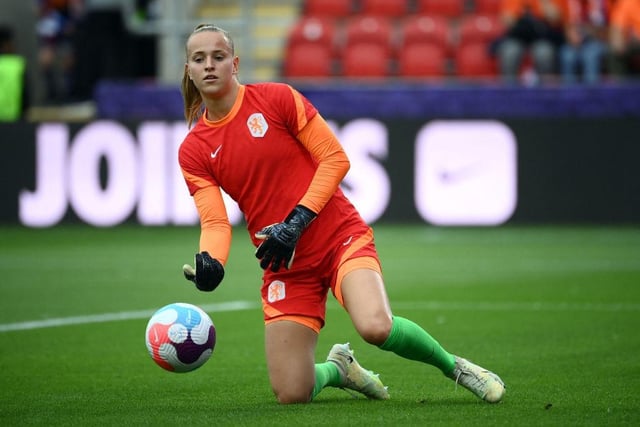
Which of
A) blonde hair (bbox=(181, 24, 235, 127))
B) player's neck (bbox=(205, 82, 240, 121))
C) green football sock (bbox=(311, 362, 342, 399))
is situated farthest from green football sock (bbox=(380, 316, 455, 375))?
blonde hair (bbox=(181, 24, 235, 127))

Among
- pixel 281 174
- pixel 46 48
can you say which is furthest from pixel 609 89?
pixel 281 174

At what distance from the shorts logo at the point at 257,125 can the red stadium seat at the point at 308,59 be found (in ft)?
44.8

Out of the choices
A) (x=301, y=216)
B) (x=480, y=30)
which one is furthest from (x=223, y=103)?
(x=480, y=30)

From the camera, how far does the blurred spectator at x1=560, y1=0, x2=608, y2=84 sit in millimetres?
18641

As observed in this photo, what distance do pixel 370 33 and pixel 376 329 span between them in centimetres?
1435

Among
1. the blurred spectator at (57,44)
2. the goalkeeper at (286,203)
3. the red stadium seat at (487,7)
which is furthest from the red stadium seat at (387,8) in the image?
the goalkeeper at (286,203)

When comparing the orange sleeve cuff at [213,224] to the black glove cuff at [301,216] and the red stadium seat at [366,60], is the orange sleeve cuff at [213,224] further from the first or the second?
the red stadium seat at [366,60]

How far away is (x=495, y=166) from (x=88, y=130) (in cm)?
557

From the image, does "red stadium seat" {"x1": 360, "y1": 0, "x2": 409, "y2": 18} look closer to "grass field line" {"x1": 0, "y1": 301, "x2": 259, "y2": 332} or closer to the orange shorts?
"grass field line" {"x1": 0, "y1": 301, "x2": 259, "y2": 332}

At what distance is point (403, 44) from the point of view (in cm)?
1997

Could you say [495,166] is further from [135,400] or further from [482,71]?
[135,400]

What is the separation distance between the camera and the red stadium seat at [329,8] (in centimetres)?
2148

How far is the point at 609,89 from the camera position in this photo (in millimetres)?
17281

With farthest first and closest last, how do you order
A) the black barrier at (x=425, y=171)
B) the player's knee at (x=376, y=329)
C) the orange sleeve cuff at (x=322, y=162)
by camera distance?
the black barrier at (x=425, y=171)
the orange sleeve cuff at (x=322, y=162)
the player's knee at (x=376, y=329)
